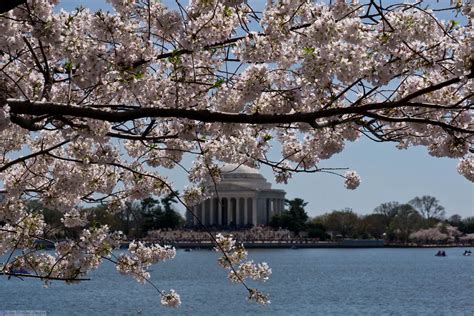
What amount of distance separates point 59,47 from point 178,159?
3641 millimetres

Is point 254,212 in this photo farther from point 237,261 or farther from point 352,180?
point 237,261

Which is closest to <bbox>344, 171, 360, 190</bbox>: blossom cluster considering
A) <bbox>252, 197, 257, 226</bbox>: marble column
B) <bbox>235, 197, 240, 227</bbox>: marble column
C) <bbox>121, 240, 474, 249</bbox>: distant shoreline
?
<bbox>121, 240, 474, 249</bbox>: distant shoreline

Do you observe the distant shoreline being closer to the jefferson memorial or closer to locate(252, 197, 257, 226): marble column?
the jefferson memorial

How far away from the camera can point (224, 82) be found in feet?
20.4

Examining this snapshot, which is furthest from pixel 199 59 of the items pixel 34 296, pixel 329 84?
pixel 34 296

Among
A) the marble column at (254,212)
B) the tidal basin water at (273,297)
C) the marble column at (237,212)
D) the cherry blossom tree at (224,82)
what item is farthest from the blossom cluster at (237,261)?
the marble column at (254,212)

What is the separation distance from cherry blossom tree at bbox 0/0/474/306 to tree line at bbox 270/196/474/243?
143 meters

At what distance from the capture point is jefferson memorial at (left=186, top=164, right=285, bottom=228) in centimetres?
15162

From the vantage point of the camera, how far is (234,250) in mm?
8781

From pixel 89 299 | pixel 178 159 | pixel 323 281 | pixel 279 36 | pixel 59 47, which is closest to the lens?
pixel 59 47

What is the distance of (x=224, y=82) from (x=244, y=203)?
149 metres

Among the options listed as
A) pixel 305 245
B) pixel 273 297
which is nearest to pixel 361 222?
pixel 305 245

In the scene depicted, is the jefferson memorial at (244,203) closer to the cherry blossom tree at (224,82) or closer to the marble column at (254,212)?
the marble column at (254,212)

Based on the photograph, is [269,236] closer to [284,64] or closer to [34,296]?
[34,296]
